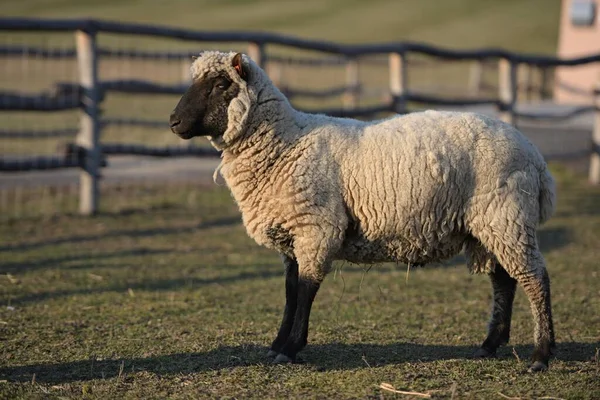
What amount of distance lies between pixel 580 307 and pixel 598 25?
21.4 meters

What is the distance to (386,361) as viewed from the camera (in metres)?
5.39

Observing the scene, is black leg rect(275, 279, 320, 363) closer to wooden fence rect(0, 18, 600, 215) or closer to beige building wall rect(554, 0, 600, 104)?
wooden fence rect(0, 18, 600, 215)

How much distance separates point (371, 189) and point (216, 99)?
117cm

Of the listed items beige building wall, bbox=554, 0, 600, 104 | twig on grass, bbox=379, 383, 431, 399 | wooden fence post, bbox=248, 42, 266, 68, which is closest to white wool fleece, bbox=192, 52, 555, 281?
twig on grass, bbox=379, 383, 431, 399

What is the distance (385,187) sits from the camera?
18.1 feet

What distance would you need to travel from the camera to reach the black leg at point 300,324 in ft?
17.5

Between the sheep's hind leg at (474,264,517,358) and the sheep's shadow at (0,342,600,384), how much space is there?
0.13 metres

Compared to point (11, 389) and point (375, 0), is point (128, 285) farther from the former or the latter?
point (375, 0)

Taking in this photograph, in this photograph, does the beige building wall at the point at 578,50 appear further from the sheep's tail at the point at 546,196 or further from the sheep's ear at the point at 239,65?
the sheep's ear at the point at 239,65

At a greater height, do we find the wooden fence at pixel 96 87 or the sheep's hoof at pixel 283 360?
the wooden fence at pixel 96 87

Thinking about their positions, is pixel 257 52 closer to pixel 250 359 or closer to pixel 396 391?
pixel 250 359

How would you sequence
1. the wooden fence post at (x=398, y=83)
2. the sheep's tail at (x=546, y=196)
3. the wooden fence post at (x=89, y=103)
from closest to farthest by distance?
the sheep's tail at (x=546, y=196), the wooden fence post at (x=89, y=103), the wooden fence post at (x=398, y=83)

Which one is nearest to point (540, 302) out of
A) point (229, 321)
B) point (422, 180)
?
point (422, 180)

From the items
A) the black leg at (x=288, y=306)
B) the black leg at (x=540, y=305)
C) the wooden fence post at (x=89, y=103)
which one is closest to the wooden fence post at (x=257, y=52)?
the wooden fence post at (x=89, y=103)
